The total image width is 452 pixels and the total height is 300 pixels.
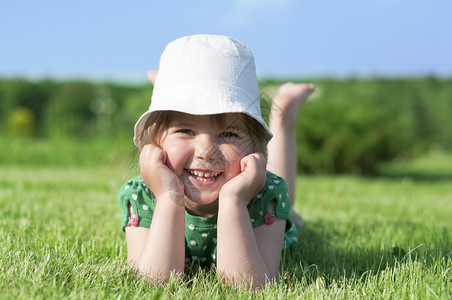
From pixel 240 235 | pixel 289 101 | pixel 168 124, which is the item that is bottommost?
pixel 240 235

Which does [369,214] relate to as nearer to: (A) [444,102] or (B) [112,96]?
(A) [444,102]

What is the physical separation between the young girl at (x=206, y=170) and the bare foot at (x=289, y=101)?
123cm

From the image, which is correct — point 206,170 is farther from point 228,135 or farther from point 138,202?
point 138,202

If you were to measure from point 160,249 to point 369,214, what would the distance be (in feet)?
8.66

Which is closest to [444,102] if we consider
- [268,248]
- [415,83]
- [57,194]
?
[415,83]

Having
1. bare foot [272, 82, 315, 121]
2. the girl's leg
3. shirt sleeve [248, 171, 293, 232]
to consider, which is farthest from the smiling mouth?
bare foot [272, 82, 315, 121]

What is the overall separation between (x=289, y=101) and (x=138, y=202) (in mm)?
1636

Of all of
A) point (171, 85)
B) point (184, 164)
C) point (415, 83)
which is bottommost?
point (184, 164)

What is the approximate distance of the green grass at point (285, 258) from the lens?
1.60 meters

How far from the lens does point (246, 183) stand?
1.76m

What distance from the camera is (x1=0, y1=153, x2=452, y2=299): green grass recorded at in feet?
5.25

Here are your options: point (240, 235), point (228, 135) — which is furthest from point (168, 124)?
point (240, 235)

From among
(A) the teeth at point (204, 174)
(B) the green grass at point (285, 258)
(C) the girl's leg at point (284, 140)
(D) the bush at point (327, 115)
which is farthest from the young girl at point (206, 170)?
(C) the girl's leg at point (284, 140)

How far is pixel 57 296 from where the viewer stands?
1402 millimetres
